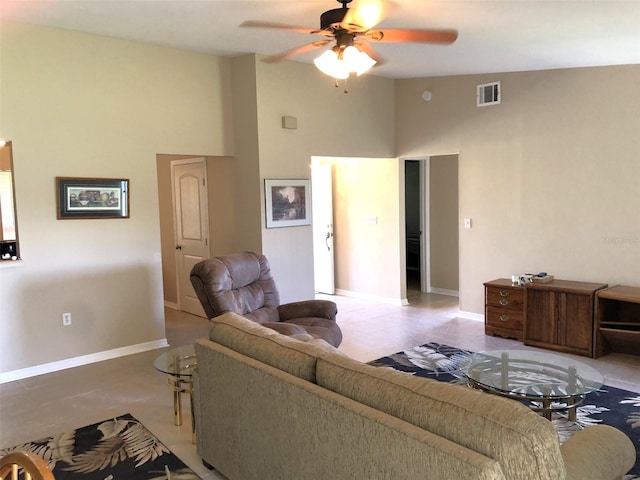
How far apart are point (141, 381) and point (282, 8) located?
10.4ft

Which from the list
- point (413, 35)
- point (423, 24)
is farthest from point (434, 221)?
point (413, 35)

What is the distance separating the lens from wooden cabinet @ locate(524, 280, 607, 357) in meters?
4.65

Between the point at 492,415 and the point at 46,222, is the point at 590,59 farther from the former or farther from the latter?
the point at 46,222

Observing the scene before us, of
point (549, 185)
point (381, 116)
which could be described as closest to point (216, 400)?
point (549, 185)

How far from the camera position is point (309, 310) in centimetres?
452

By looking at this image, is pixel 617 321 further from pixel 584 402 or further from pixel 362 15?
pixel 362 15

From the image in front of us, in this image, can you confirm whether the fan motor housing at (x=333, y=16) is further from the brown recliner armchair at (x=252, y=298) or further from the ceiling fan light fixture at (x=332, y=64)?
the brown recliner armchair at (x=252, y=298)

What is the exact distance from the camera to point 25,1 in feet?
11.8

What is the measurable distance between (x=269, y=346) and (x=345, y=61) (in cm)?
185

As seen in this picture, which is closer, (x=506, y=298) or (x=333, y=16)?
(x=333, y=16)

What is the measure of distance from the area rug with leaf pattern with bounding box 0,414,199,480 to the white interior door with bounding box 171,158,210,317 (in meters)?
3.04

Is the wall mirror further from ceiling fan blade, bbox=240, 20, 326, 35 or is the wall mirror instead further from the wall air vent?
the wall air vent

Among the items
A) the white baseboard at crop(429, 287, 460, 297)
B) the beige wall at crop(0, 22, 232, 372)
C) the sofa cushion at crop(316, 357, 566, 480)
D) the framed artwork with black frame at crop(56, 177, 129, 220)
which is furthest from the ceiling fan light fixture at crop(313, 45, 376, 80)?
the white baseboard at crop(429, 287, 460, 297)

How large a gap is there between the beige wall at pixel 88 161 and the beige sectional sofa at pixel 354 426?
2520 millimetres
